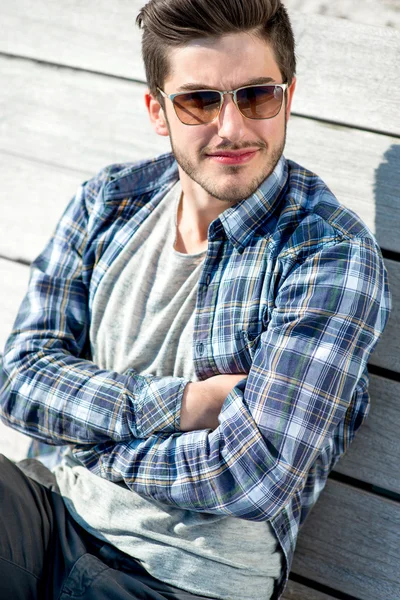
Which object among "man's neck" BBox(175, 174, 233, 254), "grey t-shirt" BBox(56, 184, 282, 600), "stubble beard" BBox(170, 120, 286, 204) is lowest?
"grey t-shirt" BBox(56, 184, 282, 600)

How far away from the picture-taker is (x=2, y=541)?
149cm

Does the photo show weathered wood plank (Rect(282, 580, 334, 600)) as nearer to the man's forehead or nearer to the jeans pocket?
the jeans pocket

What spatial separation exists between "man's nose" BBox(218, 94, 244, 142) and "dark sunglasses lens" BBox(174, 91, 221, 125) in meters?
0.02

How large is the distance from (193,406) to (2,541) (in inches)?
20.0

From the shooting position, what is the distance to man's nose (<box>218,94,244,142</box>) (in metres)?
1.48

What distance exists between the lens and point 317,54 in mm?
1819

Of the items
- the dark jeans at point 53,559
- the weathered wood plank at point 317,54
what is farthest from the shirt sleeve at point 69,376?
the weathered wood plank at point 317,54

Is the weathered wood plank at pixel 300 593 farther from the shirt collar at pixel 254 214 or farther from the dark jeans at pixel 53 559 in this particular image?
the shirt collar at pixel 254 214

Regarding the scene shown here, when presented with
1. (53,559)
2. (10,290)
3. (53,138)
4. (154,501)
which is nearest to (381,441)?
(154,501)

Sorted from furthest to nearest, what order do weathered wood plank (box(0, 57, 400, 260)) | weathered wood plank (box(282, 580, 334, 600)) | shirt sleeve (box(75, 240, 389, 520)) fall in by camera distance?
weathered wood plank (box(0, 57, 400, 260)), weathered wood plank (box(282, 580, 334, 600)), shirt sleeve (box(75, 240, 389, 520))

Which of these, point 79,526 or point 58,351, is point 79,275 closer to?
point 58,351

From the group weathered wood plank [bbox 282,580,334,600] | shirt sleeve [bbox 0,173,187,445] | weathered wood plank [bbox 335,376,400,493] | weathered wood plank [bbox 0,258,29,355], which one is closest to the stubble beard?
shirt sleeve [bbox 0,173,187,445]

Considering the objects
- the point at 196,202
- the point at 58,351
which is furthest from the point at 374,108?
the point at 58,351

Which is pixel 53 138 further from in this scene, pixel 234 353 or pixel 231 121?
pixel 234 353
